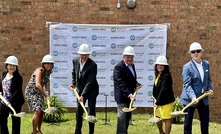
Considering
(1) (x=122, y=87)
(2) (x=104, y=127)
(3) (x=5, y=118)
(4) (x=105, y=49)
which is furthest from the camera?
(4) (x=105, y=49)

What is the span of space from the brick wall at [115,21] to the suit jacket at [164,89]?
3794 mm

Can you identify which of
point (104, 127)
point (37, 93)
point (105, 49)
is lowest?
point (104, 127)

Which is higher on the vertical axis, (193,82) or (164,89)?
(193,82)

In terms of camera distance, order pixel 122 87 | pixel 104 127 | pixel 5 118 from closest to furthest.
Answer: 1. pixel 5 118
2. pixel 122 87
3. pixel 104 127

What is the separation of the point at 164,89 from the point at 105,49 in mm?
3889

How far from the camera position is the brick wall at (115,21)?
38.5 ft

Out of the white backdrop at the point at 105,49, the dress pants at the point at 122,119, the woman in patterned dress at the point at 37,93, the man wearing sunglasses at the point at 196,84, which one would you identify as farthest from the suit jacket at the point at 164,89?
the white backdrop at the point at 105,49

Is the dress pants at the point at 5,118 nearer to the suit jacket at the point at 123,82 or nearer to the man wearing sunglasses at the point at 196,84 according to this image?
the suit jacket at the point at 123,82

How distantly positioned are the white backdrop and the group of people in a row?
2.96 metres

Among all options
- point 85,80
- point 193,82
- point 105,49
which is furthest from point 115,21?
point 193,82

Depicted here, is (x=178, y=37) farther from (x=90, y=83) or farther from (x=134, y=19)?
(x=90, y=83)

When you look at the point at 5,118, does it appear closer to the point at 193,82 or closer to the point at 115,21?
the point at 193,82

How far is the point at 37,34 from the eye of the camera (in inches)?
465

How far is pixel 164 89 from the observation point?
845cm
